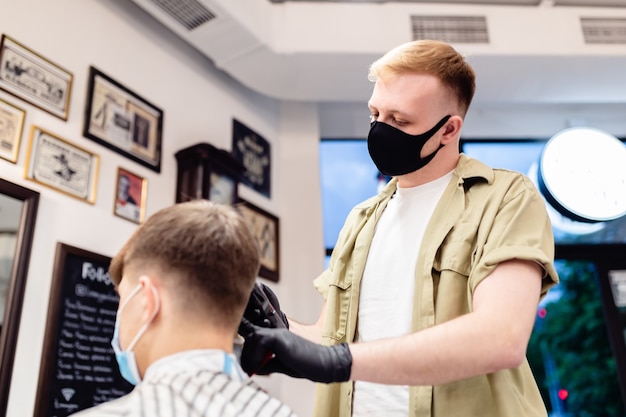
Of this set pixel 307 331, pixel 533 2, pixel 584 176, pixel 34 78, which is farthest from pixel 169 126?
pixel 584 176

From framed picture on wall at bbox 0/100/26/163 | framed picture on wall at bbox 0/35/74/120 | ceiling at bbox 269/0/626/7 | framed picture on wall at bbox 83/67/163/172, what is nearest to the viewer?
framed picture on wall at bbox 0/100/26/163

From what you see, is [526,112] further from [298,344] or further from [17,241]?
[298,344]

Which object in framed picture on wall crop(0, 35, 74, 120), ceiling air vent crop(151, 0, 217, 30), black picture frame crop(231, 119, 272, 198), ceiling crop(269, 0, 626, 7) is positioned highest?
ceiling crop(269, 0, 626, 7)

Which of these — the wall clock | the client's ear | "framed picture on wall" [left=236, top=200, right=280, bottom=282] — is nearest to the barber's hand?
the client's ear

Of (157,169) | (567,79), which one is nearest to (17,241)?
(157,169)

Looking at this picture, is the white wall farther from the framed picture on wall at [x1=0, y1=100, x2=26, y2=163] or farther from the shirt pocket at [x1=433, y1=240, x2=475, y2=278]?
the shirt pocket at [x1=433, y1=240, x2=475, y2=278]

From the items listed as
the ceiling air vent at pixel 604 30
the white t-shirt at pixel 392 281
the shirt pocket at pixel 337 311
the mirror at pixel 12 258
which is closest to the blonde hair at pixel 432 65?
the white t-shirt at pixel 392 281

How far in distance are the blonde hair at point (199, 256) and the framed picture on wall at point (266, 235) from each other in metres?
2.56

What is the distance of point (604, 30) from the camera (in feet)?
13.1

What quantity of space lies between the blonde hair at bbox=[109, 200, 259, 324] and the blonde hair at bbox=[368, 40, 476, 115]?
585 millimetres

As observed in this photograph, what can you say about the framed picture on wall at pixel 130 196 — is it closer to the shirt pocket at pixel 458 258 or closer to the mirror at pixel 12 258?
the mirror at pixel 12 258

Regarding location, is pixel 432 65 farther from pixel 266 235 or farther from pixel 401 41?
pixel 266 235

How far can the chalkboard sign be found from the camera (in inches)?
93.1

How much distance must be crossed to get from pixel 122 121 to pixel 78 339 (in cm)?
112
